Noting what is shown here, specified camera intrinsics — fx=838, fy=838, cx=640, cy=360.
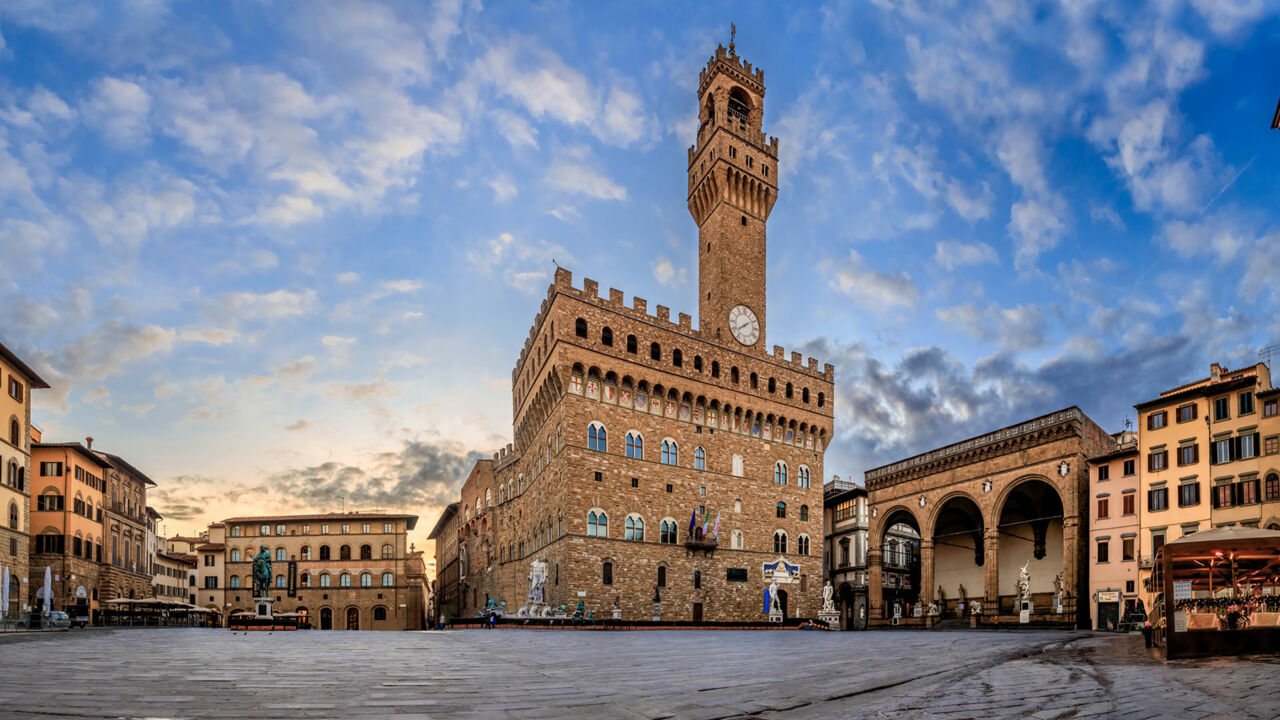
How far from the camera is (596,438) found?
137 feet

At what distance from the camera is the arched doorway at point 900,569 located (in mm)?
63469

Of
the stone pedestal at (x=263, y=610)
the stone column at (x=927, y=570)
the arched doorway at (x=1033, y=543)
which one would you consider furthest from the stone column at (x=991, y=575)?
the stone pedestal at (x=263, y=610)

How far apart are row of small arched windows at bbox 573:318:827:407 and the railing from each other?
7.08m

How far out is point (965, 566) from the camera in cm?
5581

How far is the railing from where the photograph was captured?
43875 mm

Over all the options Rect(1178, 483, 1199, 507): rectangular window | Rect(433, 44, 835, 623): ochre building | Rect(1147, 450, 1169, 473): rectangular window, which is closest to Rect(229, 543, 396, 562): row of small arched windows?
Rect(433, 44, 835, 623): ochre building

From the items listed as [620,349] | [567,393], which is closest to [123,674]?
[567,393]

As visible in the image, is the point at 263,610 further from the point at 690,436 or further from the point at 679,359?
the point at 679,359

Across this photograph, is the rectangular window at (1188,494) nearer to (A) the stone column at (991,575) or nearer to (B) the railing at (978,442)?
(B) the railing at (978,442)

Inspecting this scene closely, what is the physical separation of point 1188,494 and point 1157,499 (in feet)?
5.15

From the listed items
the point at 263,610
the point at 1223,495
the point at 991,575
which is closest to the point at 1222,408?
the point at 1223,495

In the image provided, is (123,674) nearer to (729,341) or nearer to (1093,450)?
(729,341)

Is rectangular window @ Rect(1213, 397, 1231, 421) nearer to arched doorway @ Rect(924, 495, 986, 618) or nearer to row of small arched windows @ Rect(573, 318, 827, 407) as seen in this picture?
arched doorway @ Rect(924, 495, 986, 618)

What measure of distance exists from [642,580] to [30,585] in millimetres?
35248
